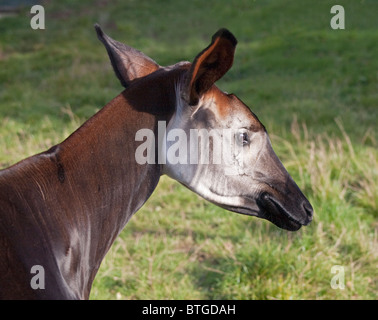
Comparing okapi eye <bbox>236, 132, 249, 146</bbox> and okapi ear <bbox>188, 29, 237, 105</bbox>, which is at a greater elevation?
okapi ear <bbox>188, 29, 237, 105</bbox>

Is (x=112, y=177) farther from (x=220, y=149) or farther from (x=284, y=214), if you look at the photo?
(x=284, y=214)

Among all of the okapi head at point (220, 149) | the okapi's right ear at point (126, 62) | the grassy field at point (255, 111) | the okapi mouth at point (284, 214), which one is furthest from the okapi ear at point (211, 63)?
the grassy field at point (255, 111)

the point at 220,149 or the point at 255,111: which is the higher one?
the point at 255,111

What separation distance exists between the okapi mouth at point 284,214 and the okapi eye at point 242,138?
10.0 inches

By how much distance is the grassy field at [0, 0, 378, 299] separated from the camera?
3564mm

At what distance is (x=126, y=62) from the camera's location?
2.21 m

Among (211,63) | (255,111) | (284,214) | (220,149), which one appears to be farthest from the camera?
(255,111)

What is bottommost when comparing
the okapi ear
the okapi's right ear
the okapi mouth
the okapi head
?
the okapi mouth

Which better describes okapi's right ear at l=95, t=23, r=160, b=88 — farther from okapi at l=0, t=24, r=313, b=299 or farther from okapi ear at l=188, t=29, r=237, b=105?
okapi ear at l=188, t=29, r=237, b=105

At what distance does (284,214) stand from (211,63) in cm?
69

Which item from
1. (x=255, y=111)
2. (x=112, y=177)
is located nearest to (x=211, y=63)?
(x=112, y=177)

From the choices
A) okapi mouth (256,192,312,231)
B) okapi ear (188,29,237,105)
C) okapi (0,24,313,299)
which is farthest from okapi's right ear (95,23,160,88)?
okapi mouth (256,192,312,231)
